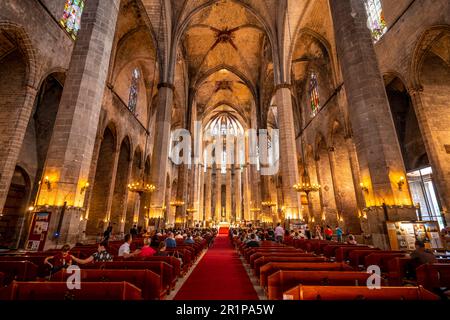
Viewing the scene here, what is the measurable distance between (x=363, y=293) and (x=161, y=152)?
1499 cm

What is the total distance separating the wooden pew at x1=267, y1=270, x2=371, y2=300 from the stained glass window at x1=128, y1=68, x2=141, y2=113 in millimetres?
20712

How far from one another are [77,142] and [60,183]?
4.55 feet

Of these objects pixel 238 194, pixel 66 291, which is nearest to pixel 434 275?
pixel 66 291

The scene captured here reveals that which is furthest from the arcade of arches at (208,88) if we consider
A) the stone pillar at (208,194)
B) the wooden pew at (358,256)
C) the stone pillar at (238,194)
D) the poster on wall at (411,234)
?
the stone pillar at (208,194)

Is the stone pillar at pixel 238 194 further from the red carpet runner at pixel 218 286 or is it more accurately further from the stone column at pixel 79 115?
the stone column at pixel 79 115

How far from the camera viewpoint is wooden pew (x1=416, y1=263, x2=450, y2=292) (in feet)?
11.4

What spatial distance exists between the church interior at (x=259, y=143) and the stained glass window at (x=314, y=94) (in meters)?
0.35

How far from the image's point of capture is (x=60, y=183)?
7.00 meters

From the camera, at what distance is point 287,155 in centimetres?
1612

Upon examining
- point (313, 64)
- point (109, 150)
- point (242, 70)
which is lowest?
point (109, 150)

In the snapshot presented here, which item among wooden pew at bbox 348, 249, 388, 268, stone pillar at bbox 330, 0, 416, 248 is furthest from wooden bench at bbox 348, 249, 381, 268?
stone pillar at bbox 330, 0, 416, 248

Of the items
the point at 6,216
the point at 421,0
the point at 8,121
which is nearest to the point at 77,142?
the point at 8,121

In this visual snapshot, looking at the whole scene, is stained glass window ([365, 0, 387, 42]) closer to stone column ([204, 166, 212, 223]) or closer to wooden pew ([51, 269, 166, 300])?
wooden pew ([51, 269, 166, 300])
